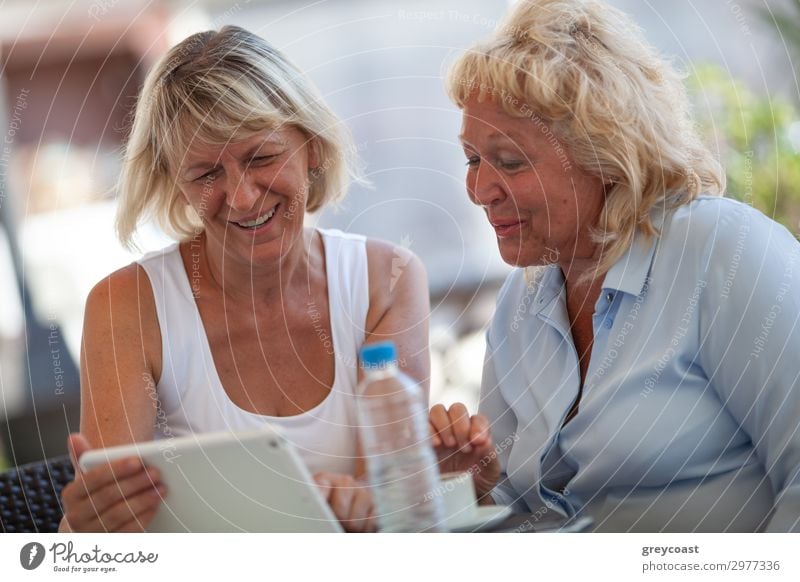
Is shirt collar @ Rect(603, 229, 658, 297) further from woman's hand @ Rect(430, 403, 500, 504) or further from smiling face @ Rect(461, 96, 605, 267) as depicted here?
woman's hand @ Rect(430, 403, 500, 504)

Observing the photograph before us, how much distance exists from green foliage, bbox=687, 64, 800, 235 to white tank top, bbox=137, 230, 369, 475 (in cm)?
46

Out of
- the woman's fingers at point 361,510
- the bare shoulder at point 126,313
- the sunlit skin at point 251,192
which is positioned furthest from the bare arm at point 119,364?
the woman's fingers at point 361,510

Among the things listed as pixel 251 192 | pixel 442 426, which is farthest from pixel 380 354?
pixel 251 192

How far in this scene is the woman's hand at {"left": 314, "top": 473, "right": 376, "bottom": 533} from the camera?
914 millimetres

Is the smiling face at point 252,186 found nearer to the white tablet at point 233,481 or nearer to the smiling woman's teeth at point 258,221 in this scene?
the smiling woman's teeth at point 258,221

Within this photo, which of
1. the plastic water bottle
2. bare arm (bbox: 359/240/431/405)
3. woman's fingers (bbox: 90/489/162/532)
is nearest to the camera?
woman's fingers (bbox: 90/489/162/532)

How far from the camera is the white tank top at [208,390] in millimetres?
1014

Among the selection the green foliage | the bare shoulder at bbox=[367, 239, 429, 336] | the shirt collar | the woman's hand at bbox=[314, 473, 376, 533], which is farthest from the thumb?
the green foliage

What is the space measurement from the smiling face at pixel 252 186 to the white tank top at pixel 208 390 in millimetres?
85

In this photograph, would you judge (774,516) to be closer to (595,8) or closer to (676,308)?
(676,308)

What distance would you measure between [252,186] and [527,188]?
28 cm
